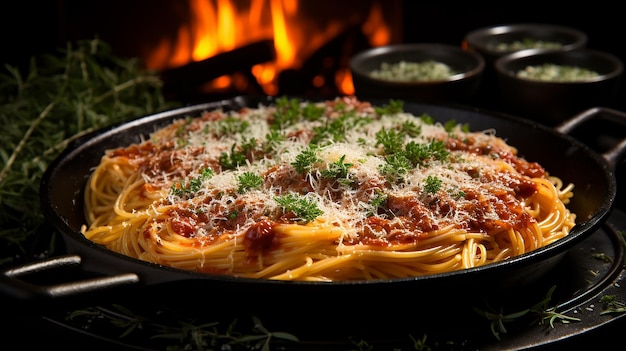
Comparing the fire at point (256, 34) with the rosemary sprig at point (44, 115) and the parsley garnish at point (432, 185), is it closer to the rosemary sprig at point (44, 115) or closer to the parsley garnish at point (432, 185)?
the rosemary sprig at point (44, 115)

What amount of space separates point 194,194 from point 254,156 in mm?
417

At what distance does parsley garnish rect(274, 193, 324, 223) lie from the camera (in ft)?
8.84

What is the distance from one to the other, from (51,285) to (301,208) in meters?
0.95

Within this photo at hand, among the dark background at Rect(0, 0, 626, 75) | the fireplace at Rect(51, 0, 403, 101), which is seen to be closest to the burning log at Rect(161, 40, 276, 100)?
the fireplace at Rect(51, 0, 403, 101)

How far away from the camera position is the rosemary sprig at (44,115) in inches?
134

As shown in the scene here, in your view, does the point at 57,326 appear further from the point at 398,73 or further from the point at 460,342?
the point at 398,73

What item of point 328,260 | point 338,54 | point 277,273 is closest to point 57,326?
point 277,273

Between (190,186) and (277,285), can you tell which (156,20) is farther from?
(277,285)

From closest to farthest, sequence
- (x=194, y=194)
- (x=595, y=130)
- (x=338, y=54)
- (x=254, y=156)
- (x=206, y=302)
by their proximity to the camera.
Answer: (x=206, y=302)
(x=194, y=194)
(x=254, y=156)
(x=595, y=130)
(x=338, y=54)

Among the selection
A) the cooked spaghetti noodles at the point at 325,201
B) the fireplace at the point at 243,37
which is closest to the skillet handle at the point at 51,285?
the cooked spaghetti noodles at the point at 325,201

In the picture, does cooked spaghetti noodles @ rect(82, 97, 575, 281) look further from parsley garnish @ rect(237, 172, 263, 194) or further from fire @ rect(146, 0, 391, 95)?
fire @ rect(146, 0, 391, 95)

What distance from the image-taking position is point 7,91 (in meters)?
4.79

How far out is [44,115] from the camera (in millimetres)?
4039

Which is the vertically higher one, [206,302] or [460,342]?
[206,302]
